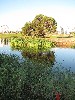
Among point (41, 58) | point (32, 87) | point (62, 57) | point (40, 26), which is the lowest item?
point (62, 57)

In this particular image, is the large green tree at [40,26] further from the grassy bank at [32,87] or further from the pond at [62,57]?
the grassy bank at [32,87]

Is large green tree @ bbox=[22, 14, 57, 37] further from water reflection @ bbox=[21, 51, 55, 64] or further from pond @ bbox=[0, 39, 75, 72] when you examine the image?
water reflection @ bbox=[21, 51, 55, 64]

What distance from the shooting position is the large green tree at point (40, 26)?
10646cm

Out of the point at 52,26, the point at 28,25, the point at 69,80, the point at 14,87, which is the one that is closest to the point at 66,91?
the point at 69,80

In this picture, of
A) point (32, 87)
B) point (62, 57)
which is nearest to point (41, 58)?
point (62, 57)

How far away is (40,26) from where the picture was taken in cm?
10950

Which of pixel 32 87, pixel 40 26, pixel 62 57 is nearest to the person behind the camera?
pixel 32 87

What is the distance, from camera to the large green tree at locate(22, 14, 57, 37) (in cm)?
10646

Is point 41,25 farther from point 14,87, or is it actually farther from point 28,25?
point 14,87

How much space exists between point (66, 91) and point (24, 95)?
278 centimetres

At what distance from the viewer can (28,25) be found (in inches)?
4171

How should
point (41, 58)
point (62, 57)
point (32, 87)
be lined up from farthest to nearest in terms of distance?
1. point (62, 57)
2. point (41, 58)
3. point (32, 87)

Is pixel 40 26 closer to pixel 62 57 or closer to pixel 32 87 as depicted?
pixel 62 57

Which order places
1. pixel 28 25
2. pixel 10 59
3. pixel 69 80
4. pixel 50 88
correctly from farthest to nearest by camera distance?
1. pixel 28 25
2. pixel 10 59
3. pixel 69 80
4. pixel 50 88
